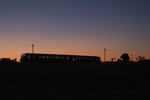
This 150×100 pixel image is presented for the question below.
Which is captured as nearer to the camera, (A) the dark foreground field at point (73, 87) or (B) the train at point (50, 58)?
(A) the dark foreground field at point (73, 87)

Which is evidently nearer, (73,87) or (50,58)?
(73,87)

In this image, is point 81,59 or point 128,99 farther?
point 81,59

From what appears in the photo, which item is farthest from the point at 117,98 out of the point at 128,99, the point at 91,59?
the point at 91,59

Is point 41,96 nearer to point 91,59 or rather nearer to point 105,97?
point 105,97

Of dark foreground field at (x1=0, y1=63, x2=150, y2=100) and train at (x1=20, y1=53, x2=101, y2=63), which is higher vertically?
train at (x1=20, y1=53, x2=101, y2=63)

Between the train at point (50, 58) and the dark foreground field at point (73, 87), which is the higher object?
the train at point (50, 58)

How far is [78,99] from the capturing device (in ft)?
20.8

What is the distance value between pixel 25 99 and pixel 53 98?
1.31 meters

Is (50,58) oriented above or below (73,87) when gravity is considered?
above

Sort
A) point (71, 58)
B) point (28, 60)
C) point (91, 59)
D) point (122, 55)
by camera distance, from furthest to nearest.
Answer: point (122, 55)
point (91, 59)
point (71, 58)
point (28, 60)

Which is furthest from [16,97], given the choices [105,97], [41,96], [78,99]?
[105,97]

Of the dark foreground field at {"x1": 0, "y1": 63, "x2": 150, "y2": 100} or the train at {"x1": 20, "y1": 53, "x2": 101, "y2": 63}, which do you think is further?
the train at {"x1": 20, "y1": 53, "x2": 101, "y2": 63}

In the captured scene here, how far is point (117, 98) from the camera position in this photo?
6.50 m

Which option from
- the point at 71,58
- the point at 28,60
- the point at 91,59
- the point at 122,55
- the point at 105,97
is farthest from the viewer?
the point at 122,55
